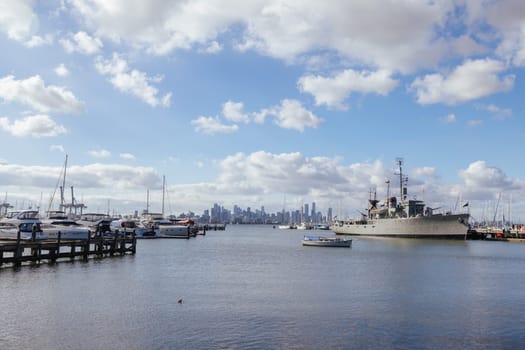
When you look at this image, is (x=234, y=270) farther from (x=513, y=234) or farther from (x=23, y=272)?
(x=513, y=234)

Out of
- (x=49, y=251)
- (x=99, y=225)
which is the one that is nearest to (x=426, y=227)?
(x=99, y=225)

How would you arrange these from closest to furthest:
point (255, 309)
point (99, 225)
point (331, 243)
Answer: point (255, 309) < point (99, 225) < point (331, 243)

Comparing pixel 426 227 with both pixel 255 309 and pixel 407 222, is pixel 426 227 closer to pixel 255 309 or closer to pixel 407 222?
pixel 407 222

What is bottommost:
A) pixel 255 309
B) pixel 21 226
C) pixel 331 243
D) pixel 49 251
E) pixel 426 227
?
pixel 331 243

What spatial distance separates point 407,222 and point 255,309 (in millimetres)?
107017

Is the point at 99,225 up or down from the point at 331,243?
up

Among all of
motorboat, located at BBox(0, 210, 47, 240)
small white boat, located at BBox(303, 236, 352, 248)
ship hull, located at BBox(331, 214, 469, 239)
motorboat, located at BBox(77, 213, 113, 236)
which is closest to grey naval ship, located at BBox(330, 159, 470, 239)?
ship hull, located at BBox(331, 214, 469, 239)

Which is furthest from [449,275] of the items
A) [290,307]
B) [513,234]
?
[513,234]

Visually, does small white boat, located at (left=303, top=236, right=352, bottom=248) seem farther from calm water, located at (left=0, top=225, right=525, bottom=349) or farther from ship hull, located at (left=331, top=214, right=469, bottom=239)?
ship hull, located at (left=331, top=214, right=469, bottom=239)

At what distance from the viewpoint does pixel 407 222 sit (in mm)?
125500

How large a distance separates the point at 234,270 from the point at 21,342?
28448 millimetres

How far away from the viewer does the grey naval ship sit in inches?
4700

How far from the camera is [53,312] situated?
78.1 feet

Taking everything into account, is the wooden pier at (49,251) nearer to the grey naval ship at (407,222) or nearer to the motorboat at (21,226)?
the motorboat at (21,226)
